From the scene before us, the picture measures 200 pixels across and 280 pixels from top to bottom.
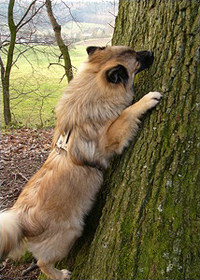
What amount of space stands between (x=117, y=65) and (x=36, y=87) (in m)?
Result: 12.6

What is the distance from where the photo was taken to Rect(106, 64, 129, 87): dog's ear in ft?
10.2

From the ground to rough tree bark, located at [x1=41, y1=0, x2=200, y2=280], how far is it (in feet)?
6.00

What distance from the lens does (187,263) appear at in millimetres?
2221

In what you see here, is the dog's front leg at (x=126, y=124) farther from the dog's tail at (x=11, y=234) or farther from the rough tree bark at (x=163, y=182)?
the dog's tail at (x=11, y=234)

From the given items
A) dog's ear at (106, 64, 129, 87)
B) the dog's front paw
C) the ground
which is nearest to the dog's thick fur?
dog's ear at (106, 64, 129, 87)

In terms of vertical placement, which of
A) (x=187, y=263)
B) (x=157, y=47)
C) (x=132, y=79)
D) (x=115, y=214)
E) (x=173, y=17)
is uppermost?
(x=173, y=17)

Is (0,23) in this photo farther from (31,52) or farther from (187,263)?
(187,263)

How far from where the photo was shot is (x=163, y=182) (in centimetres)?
238

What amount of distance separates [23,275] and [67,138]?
2255mm

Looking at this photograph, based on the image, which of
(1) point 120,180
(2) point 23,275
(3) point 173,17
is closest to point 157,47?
(3) point 173,17

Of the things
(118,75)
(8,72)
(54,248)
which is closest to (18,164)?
(54,248)

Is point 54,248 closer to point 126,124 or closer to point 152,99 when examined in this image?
point 126,124

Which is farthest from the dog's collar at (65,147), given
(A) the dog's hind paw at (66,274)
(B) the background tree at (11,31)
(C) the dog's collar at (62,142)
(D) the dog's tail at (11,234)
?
(B) the background tree at (11,31)

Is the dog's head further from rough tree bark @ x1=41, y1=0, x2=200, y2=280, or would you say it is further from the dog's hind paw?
the dog's hind paw
